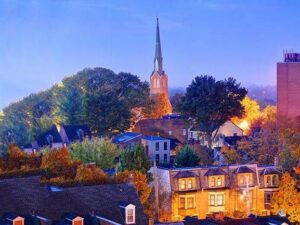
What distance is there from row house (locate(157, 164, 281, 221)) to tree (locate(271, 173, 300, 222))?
3400 mm

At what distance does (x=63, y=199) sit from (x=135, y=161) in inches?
864

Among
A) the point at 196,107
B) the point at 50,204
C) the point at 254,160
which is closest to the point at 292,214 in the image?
the point at 254,160

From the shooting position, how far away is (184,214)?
61.2 m

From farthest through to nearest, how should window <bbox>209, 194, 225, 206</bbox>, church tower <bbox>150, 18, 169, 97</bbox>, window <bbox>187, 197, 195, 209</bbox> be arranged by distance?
1. church tower <bbox>150, 18, 169, 97</bbox>
2. window <bbox>209, 194, 225, 206</bbox>
3. window <bbox>187, 197, 195, 209</bbox>

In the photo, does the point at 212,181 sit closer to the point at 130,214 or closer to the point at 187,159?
the point at 187,159

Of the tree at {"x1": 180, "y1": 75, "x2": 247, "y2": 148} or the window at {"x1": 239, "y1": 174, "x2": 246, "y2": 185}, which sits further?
the tree at {"x1": 180, "y1": 75, "x2": 247, "y2": 148}

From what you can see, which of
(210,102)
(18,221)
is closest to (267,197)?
(210,102)

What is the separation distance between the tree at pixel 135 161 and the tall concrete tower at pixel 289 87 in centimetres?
3300

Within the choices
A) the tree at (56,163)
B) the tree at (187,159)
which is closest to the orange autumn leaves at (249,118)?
the tree at (187,159)

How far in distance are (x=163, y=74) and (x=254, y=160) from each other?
72167mm

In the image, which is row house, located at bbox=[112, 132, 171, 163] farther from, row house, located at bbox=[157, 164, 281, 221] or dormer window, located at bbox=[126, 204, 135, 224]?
dormer window, located at bbox=[126, 204, 135, 224]

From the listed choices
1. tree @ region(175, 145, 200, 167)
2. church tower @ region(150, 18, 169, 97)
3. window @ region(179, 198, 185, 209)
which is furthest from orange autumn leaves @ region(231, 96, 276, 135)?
window @ region(179, 198, 185, 209)

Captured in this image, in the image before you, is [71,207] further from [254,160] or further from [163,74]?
[163,74]

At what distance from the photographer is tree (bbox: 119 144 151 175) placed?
60.8m
